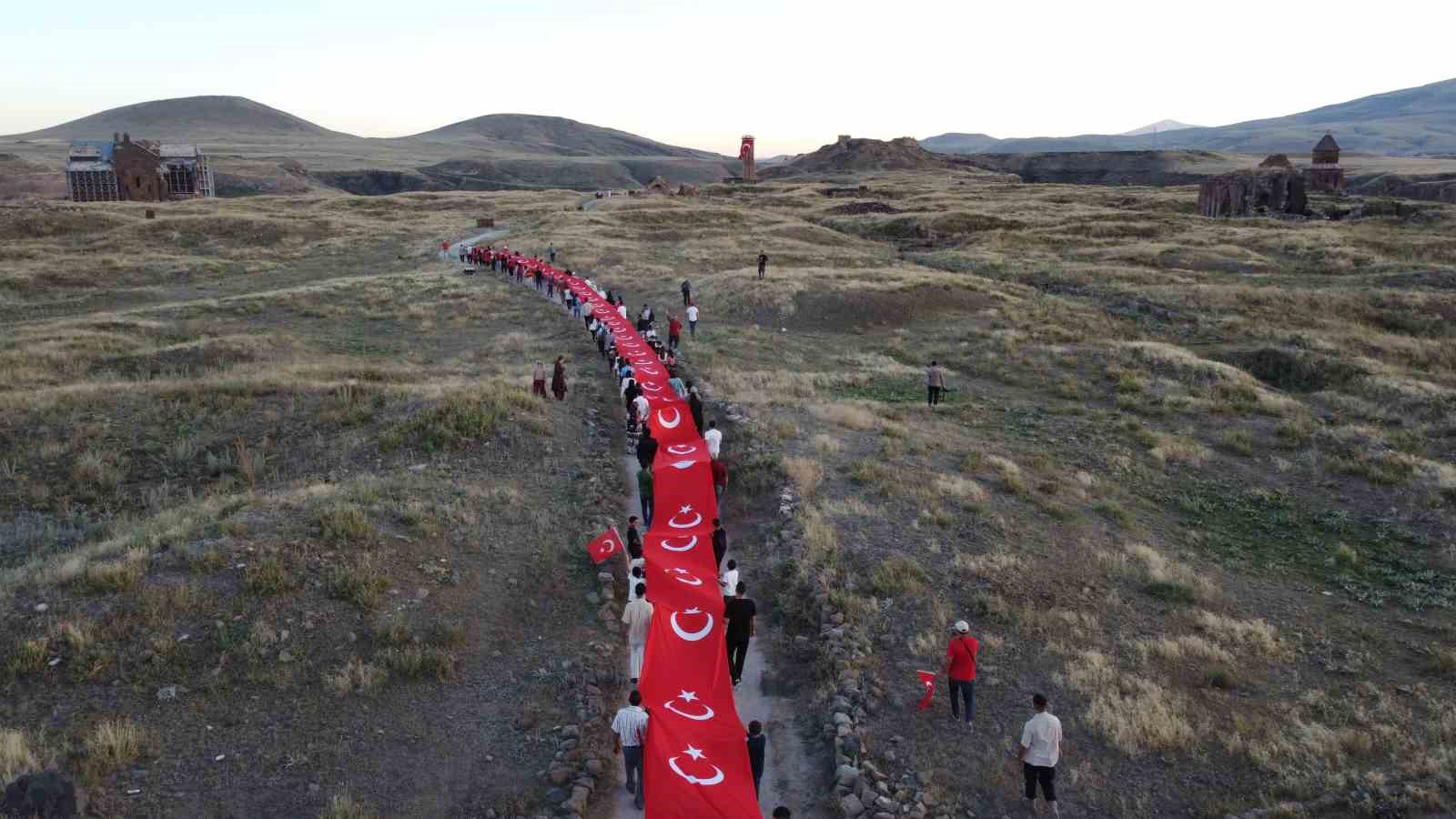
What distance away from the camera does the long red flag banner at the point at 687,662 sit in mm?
9742

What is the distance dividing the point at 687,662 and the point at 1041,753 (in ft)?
15.9

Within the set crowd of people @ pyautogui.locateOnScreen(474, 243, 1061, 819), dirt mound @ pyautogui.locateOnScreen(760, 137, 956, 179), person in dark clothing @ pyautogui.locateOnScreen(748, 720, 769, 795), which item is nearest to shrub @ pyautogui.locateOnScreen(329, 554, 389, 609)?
crowd of people @ pyautogui.locateOnScreen(474, 243, 1061, 819)

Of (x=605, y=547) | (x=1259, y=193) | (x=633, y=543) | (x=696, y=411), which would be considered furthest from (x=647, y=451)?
(x=1259, y=193)

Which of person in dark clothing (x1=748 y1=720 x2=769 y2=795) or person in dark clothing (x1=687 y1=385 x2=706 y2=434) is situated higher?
person in dark clothing (x1=687 y1=385 x2=706 y2=434)

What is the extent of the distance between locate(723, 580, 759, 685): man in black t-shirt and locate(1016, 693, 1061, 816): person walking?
399 centimetres

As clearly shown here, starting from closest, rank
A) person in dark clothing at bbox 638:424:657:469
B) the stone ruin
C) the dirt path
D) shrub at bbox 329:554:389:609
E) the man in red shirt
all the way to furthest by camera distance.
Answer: the dirt path → the man in red shirt → shrub at bbox 329:554:389:609 → person in dark clothing at bbox 638:424:657:469 → the stone ruin

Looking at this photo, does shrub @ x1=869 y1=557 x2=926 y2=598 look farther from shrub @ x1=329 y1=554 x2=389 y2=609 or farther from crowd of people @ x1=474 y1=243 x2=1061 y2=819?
shrub @ x1=329 y1=554 x2=389 y2=609

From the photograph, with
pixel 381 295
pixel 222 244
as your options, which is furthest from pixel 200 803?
pixel 222 244

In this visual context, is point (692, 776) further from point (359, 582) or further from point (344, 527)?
point (344, 527)

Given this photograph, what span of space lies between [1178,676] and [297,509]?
585 inches

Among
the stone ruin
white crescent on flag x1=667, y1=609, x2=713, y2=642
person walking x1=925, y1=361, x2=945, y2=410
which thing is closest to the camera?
white crescent on flag x1=667, y1=609, x2=713, y2=642

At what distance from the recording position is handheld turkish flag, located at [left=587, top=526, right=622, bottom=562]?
14758 millimetres

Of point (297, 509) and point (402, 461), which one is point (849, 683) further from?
point (402, 461)

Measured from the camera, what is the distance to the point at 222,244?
62.7 m
